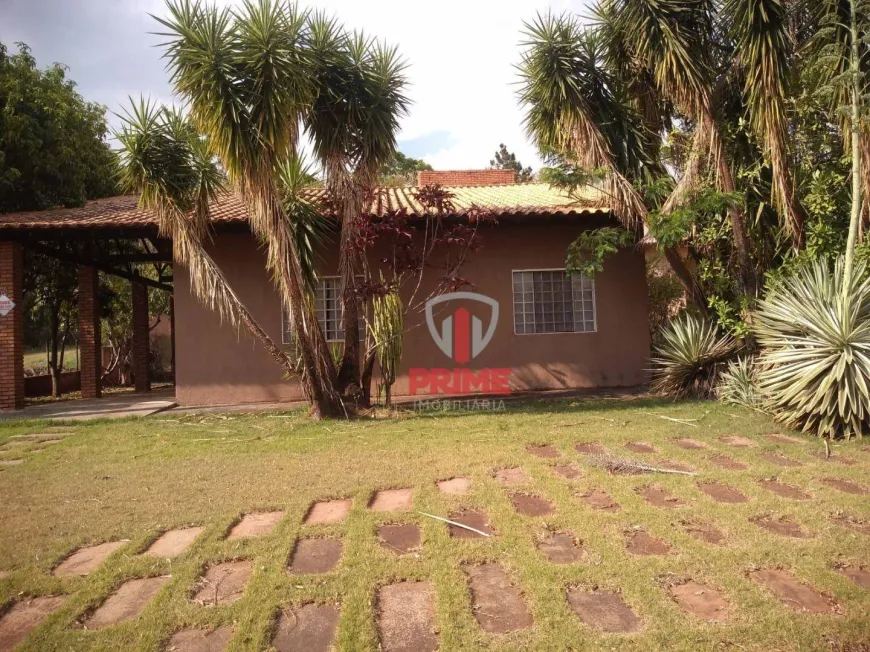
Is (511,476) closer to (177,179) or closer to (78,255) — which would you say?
(177,179)

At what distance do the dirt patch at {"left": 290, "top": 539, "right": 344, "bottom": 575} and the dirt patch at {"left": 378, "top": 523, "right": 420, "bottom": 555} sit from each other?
10.8 inches

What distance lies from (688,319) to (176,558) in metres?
7.20

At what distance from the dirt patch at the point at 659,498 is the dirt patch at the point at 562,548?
88cm

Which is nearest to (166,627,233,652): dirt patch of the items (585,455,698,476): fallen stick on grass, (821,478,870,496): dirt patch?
(585,455,698,476): fallen stick on grass

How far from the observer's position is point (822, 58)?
618cm

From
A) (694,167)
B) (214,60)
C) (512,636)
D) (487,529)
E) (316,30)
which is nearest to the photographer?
(512,636)

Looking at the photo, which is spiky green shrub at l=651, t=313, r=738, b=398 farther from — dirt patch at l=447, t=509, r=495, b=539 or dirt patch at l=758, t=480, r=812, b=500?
dirt patch at l=447, t=509, r=495, b=539

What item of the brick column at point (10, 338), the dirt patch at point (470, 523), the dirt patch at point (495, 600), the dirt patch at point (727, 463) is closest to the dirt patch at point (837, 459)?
the dirt patch at point (727, 463)

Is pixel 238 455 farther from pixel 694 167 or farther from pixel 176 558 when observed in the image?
pixel 694 167

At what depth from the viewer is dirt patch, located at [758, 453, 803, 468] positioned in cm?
481

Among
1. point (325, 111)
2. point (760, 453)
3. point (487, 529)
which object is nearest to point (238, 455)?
point (487, 529)

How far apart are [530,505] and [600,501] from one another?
1.65 ft

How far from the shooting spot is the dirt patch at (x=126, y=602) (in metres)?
2.65

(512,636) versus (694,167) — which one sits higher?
(694,167)
